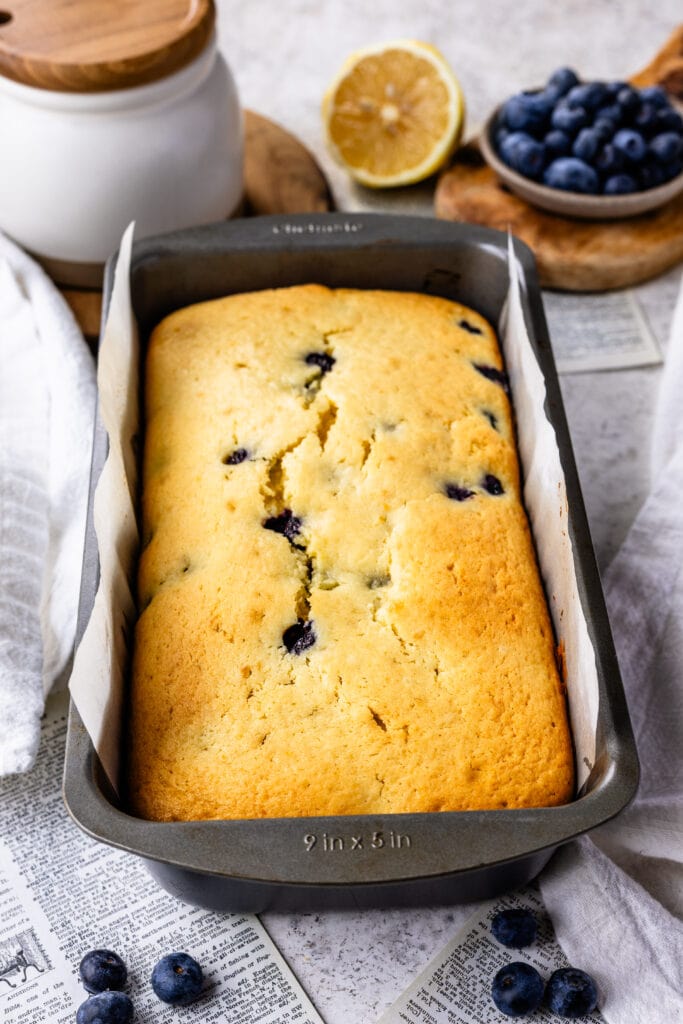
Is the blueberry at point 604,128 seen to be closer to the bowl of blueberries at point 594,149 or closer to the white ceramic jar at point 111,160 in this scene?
the bowl of blueberries at point 594,149

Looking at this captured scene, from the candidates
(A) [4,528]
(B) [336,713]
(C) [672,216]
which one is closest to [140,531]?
(A) [4,528]

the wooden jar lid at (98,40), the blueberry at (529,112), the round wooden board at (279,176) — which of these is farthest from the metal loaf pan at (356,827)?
the blueberry at (529,112)

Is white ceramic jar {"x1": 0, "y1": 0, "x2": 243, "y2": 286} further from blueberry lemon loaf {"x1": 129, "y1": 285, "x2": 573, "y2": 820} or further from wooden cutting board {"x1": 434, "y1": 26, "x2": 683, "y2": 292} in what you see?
wooden cutting board {"x1": 434, "y1": 26, "x2": 683, "y2": 292}

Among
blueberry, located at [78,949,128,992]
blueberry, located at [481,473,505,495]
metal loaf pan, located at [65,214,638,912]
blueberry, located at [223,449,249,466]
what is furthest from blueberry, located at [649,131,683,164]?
blueberry, located at [78,949,128,992]

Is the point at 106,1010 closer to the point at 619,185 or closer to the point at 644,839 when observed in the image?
the point at 644,839

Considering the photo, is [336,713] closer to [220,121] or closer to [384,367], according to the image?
[384,367]
